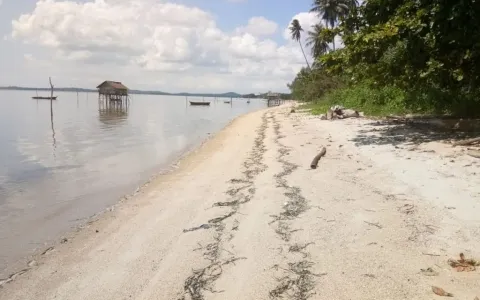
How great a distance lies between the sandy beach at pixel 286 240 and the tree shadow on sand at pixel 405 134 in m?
2.22

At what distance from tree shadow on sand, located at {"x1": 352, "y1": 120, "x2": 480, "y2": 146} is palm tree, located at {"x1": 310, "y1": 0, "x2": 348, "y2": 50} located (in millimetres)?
40770

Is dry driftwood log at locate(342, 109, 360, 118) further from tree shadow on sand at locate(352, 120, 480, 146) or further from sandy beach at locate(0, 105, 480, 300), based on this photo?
sandy beach at locate(0, 105, 480, 300)

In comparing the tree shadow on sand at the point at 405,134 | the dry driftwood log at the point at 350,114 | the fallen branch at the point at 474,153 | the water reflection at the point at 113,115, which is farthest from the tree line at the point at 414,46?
the water reflection at the point at 113,115

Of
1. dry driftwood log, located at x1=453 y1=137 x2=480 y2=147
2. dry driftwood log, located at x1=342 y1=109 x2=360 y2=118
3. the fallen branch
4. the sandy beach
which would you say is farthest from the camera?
dry driftwood log, located at x1=342 y1=109 x2=360 y2=118

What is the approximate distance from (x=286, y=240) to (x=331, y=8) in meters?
53.4

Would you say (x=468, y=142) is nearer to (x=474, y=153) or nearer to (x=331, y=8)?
(x=474, y=153)

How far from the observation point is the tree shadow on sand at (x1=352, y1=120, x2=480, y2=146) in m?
12.1

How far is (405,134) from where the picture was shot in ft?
44.8

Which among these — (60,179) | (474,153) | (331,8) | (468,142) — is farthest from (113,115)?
(474,153)

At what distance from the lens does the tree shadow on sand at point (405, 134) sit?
12.1 m

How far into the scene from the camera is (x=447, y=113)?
17.0m

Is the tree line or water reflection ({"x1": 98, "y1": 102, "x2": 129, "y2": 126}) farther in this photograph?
water reflection ({"x1": 98, "y1": 102, "x2": 129, "y2": 126})

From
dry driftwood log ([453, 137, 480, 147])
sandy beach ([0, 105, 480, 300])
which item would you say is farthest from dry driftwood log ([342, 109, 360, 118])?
sandy beach ([0, 105, 480, 300])

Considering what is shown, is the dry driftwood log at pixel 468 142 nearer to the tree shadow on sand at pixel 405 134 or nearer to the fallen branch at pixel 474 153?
the tree shadow on sand at pixel 405 134
